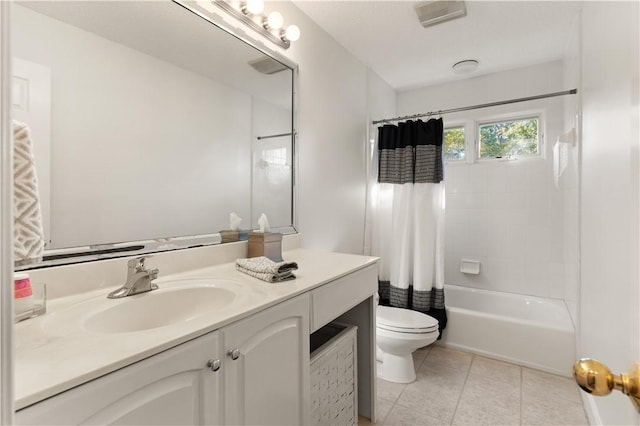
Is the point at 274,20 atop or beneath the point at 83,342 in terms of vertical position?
atop

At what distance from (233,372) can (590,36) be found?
2290 mm

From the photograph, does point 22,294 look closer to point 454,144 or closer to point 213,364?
point 213,364

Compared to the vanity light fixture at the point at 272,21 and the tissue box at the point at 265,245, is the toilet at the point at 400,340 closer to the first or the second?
the tissue box at the point at 265,245

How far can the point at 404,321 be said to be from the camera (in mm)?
2117

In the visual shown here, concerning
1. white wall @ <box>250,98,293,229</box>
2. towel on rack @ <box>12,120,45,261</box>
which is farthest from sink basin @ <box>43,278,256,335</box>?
white wall @ <box>250,98,293,229</box>

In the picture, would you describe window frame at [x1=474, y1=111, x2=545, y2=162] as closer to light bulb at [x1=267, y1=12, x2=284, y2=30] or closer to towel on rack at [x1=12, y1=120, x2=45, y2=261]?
light bulb at [x1=267, y1=12, x2=284, y2=30]

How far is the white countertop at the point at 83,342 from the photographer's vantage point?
528mm

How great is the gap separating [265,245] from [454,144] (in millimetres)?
2471

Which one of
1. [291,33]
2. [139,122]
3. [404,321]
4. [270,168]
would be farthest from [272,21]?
[404,321]

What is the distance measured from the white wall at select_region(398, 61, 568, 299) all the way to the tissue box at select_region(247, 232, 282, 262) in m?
2.21

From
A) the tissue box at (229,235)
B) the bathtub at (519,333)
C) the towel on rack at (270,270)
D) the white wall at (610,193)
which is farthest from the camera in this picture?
the bathtub at (519,333)

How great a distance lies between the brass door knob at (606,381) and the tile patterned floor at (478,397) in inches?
58.2

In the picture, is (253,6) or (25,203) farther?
(253,6)

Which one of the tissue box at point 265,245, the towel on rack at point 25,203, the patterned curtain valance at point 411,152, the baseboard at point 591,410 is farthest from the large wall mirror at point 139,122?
the baseboard at point 591,410
